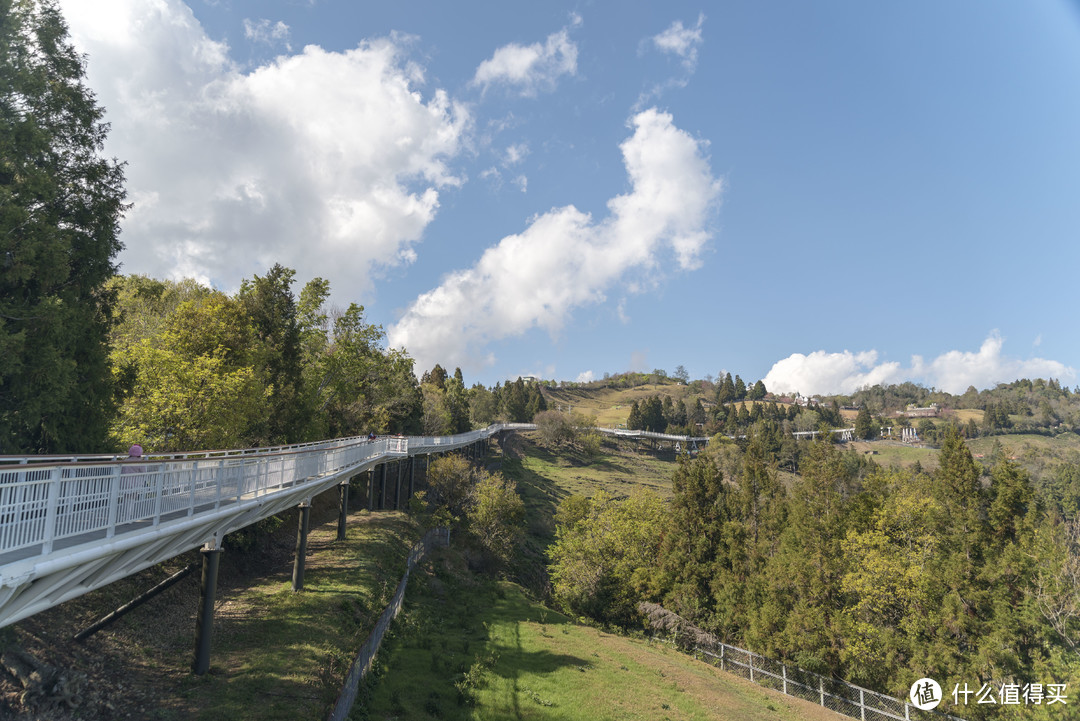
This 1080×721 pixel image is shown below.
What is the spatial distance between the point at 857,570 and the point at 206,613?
29.7m

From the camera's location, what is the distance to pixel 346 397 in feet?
127

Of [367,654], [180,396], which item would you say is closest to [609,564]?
[367,654]

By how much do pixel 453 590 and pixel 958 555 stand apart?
84.4 ft

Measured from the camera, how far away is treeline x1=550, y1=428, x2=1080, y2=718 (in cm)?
2273

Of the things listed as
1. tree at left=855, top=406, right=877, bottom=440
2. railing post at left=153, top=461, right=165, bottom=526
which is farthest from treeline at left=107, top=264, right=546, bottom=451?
tree at left=855, top=406, right=877, bottom=440

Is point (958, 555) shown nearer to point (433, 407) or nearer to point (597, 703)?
point (597, 703)

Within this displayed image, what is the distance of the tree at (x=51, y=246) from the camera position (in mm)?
12359

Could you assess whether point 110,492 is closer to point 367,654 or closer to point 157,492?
point 157,492

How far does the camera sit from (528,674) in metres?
19.3

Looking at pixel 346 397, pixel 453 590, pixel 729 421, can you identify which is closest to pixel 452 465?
pixel 346 397

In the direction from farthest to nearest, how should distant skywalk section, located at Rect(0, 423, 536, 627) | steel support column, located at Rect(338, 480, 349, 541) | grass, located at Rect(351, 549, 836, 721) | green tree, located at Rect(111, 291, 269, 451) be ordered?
1. steel support column, located at Rect(338, 480, 349, 541)
2. green tree, located at Rect(111, 291, 269, 451)
3. grass, located at Rect(351, 549, 836, 721)
4. distant skywalk section, located at Rect(0, 423, 536, 627)

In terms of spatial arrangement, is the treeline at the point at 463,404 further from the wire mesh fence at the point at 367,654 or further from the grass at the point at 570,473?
the wire mesh fence at the point at 367,654

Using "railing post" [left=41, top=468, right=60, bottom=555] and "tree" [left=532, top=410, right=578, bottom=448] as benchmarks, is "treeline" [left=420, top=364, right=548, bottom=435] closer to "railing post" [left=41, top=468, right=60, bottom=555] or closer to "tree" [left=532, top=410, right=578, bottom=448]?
"tree" [left=532, top=410, right=578, bottom=448]

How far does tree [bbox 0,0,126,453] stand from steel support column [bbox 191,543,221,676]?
5.40 m
